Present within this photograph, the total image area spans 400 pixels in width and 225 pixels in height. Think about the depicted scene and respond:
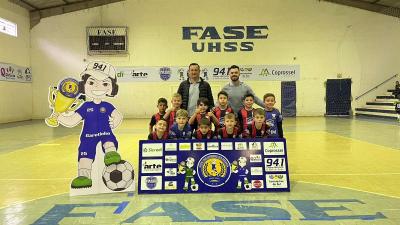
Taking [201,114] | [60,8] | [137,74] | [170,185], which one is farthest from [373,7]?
[170,185]

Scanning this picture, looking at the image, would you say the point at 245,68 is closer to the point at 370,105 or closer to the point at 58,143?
the point at 370,105

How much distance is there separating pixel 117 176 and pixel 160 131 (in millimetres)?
892

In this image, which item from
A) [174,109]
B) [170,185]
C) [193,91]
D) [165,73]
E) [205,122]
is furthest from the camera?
[165,73]

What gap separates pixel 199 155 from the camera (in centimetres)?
499

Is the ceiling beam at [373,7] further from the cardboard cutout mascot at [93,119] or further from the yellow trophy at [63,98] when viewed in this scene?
the yellow trophy at [63,98]

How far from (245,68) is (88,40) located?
30.2 ft

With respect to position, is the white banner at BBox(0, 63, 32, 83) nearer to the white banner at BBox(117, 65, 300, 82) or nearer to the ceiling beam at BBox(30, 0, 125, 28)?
the ceiling beam at BBox(30, 0, 125, 28)

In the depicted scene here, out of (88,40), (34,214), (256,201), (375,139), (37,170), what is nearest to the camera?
(34,214)

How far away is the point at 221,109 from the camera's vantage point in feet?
18.6

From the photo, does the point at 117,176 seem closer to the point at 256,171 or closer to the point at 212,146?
the point at 212,146

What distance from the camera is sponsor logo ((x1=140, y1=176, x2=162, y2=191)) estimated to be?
16.2 ft

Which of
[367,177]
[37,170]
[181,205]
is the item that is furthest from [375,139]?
[37,170]

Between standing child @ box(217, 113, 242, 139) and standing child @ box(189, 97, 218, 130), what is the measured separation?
0.23 metres

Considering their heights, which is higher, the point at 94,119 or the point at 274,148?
the point at 94,119
